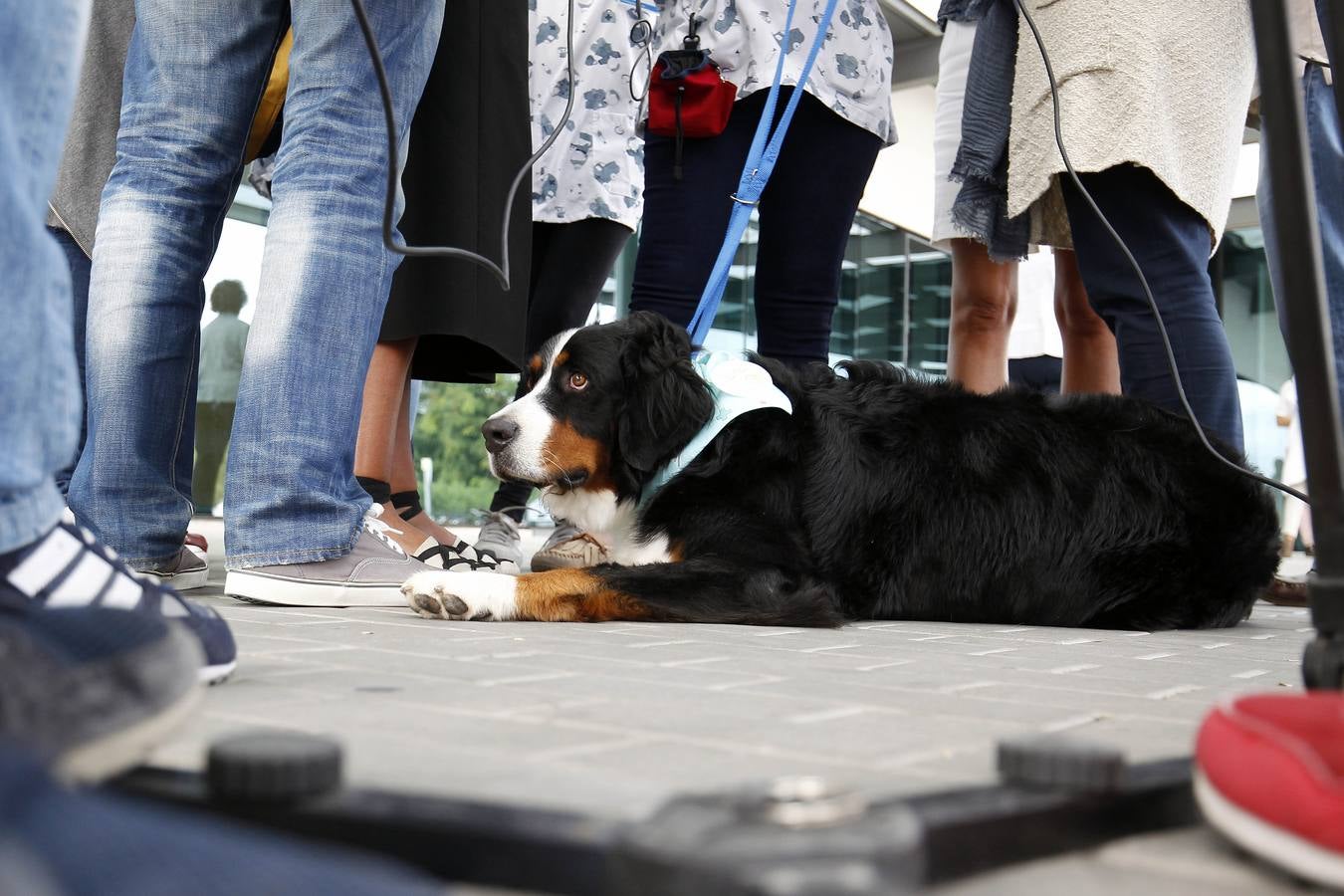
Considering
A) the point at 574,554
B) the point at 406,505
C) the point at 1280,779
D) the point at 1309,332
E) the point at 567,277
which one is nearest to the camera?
the point at 1280,779

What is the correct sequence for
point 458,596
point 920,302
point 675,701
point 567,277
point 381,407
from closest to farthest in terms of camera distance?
point 675,701
point 458,596
point 381,407
point 567,277
point 920,302

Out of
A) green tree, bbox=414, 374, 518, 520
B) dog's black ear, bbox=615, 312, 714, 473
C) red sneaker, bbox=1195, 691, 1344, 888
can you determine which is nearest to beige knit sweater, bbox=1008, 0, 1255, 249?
dog's black ear, bbox=615, 312, 714, 473

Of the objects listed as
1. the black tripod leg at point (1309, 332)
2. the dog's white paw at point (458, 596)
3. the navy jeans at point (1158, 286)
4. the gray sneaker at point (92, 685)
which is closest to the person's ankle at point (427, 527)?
the dog's white paw at point (458, 596)

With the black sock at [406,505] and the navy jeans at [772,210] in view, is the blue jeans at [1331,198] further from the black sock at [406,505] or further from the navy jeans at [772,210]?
the black sock at [406,505]

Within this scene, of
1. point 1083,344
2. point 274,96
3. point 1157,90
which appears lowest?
point 1083,344

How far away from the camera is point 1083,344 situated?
166 inches

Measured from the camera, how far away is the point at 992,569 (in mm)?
3053

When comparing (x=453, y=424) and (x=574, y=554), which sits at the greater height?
(x=453, y=424)

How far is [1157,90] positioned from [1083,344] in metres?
1.21

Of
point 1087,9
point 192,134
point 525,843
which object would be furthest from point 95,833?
point 1087,9

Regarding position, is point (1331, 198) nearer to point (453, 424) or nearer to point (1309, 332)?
point (1309, 332)

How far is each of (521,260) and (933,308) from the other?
41.4 ft

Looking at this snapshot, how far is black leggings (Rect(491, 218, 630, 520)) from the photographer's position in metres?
4.38

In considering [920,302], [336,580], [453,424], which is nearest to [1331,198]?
[336,580]
